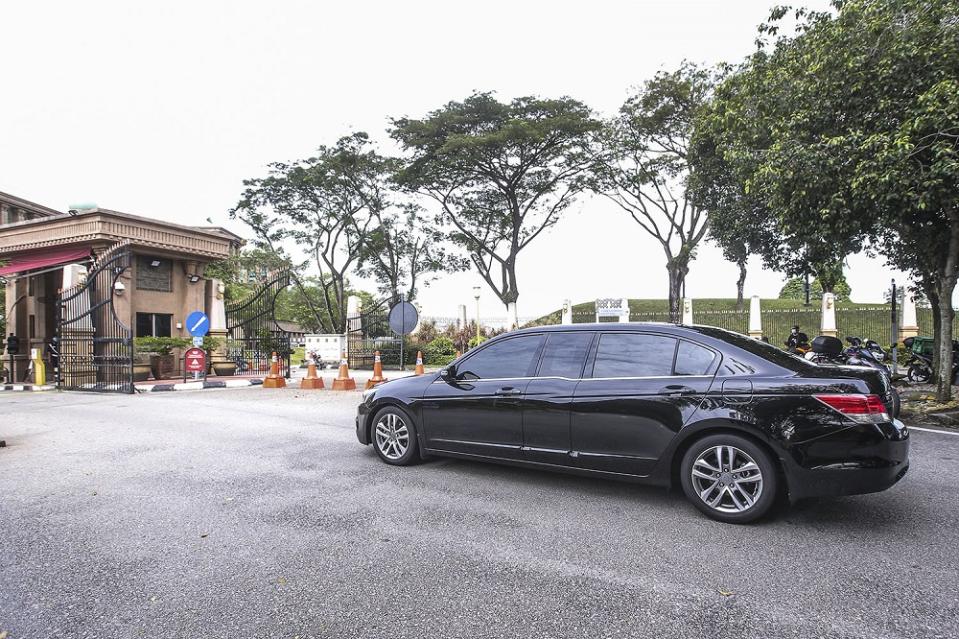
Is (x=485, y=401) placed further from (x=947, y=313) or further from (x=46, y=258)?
(x=46, y=258)

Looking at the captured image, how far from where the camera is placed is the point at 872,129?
28.5ft

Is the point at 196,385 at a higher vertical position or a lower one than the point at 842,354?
lower

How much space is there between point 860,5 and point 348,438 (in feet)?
34.5

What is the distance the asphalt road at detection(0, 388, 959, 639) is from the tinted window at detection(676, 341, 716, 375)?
3.45 feet

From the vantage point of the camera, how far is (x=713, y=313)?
103 feet

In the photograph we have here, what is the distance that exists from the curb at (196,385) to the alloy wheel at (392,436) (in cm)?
1139

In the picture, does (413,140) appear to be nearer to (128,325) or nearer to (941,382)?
(128,325)

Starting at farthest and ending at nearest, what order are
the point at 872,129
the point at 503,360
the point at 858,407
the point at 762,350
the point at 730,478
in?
the point at 872,129, the point at 503,360, the point at 762,350, the point at 730,478, the point at 858,407

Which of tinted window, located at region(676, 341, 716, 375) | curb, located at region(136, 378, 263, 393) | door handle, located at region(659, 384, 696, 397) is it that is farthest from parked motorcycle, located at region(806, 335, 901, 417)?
curb, located at region(136, 378, 263, 393)

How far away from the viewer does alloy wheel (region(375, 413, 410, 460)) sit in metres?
5.62

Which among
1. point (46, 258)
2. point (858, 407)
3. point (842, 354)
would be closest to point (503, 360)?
point (858, 407)

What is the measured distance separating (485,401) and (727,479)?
2.05 meters

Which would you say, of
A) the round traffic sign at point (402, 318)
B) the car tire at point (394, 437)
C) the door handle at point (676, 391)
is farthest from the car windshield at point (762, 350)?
the round traffic sign at point (402, 318)

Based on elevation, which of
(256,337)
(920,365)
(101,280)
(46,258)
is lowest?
(920,365)
